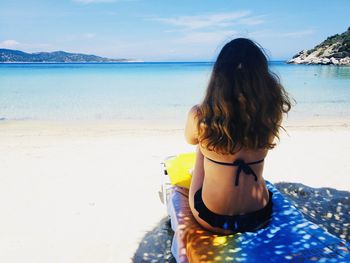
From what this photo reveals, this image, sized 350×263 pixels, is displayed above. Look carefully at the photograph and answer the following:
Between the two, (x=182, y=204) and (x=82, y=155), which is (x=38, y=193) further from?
(x=182, y=204)

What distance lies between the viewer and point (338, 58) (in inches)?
2680

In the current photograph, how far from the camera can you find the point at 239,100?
2428 millimetres

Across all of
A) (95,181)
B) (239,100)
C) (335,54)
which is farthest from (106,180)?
(335,54)

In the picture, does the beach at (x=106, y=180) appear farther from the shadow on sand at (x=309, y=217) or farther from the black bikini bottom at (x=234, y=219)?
the black bikini bottom at (x=234, y=219)

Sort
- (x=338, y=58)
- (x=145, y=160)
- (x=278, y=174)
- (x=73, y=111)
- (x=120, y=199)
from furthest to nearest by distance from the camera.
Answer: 1. (x=338, y=58)
2. (x=73, y=111)
3. (x=145, y=160)
4. (x=278, y=174)
5. (x=120, y=199)

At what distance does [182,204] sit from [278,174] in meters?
3.41

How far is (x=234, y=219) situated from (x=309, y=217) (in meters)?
2.16

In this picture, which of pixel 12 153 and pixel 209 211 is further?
pixel 12 153

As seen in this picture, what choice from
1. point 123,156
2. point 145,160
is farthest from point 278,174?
point 123,156

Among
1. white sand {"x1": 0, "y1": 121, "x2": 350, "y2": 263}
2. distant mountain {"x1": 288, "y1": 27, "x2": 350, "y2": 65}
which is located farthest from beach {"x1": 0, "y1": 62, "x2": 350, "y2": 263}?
distant mountain {"x1": 288, "y1": 27, "x2": 350, "y2": 65}

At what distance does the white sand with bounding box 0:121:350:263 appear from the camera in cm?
397

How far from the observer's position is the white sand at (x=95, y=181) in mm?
3973

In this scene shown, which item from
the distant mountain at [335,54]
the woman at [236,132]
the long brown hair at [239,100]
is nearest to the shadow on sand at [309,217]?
the woman at [236,132]

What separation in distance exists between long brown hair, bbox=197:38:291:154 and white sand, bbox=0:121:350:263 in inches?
75.8
